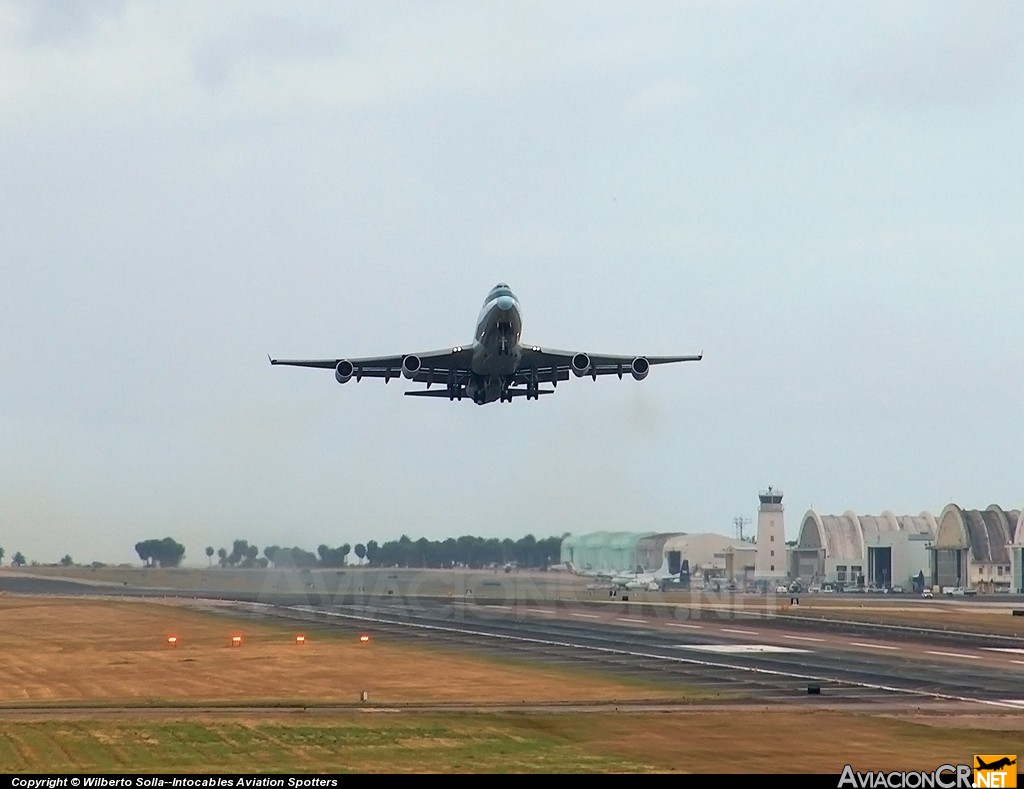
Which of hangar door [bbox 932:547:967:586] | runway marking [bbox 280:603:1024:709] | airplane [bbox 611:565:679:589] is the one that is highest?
hangar door [bbox 932:547:967:586]

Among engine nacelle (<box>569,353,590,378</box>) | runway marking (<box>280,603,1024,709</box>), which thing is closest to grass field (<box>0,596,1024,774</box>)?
runway marking (<box>280,603,1024,709</box>)

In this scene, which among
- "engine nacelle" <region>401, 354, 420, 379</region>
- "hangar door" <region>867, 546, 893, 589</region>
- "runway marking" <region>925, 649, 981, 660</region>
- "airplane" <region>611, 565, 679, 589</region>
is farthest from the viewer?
"hangar door" <region>867, 546, 893, 589</region>

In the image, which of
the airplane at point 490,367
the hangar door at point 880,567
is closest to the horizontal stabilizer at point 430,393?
the airplane at point 490,367

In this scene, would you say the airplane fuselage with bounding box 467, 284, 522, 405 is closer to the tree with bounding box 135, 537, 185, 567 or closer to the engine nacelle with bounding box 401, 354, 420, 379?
the engine nacelle with bounding box 401, 354, 420, 379

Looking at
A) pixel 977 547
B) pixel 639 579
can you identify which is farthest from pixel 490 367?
pixel 977 547

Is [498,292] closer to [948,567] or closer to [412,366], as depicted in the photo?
[412,366]

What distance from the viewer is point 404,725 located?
129 feet

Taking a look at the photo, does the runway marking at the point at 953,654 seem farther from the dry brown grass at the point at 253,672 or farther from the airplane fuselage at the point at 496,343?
the airplane fuselage at the point at 496,343

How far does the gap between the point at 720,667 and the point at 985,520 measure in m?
131

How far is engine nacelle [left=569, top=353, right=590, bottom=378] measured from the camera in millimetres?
68875

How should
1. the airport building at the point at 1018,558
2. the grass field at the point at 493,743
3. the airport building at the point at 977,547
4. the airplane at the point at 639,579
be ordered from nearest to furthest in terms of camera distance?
1. the grass field at the point at 493,743
2. the airport building at the point at 1018,558
3. the airplane at the point at 639,579
4. the airport building at the point at 977,547

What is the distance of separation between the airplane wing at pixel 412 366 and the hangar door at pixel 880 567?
445 ft

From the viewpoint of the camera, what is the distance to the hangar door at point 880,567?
638 ft

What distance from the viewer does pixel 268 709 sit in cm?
4319
